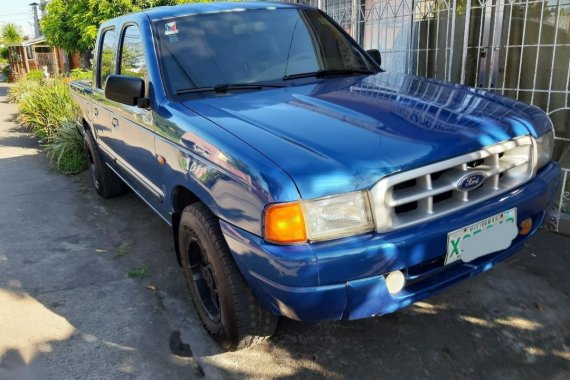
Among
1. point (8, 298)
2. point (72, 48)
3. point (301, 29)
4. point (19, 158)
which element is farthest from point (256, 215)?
point (72, 48)

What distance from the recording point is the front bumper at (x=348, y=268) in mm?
1946

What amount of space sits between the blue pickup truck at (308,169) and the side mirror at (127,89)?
11 millimetres

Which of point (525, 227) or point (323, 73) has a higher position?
point (323, 73)

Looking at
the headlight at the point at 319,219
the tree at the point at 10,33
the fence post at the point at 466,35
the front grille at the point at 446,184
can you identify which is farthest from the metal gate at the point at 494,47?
the tree at the point at 10,33

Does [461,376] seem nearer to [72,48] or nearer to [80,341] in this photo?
[80,341]

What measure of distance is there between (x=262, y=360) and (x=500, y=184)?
154 centimetres

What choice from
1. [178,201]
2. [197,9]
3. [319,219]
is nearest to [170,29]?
[197,9]

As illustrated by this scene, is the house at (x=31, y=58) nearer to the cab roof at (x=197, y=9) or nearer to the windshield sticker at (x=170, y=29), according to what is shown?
the cab roof at (x=197, y=9)

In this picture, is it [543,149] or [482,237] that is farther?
[543,149]

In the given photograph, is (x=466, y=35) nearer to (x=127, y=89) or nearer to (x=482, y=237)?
(x=482, y=237)

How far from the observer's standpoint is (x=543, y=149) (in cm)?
262

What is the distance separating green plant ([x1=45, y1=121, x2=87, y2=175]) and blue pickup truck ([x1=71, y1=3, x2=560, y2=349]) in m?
3.76

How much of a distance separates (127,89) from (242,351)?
1.70 metres

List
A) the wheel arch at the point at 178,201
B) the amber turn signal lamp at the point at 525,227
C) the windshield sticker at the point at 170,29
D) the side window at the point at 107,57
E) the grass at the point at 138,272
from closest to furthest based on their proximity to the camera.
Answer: the amber turn signal lamp at the point at 525,227, the wheel arch at the point at 178,201, the windshield sticker at the point at 170,29, the grass at the point at 138,272, the side window at the point at 107,57
